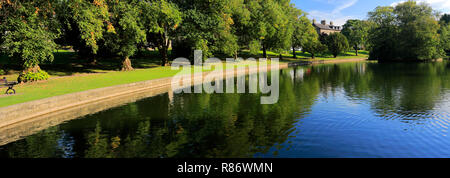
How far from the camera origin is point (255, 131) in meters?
11.3

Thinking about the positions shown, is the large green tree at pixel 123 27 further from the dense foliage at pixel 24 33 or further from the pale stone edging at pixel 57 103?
the pale stone edging at pixel 57 103

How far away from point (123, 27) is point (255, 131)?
25649 millimetres

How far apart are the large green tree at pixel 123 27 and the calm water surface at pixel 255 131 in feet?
60.4

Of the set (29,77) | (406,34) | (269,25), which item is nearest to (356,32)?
(406,34)

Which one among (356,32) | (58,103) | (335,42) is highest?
(356,32)

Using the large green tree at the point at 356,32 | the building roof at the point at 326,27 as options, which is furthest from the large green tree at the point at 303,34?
the building roof at the point at 326,27

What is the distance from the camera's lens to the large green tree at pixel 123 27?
3291 centimetres

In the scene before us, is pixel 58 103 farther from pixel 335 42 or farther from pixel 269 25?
pixel 335 42

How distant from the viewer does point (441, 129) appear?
Result: 11102 mm

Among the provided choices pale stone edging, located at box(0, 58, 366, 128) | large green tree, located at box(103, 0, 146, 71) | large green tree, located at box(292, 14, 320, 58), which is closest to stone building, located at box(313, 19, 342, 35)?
large green tree, located at box(292, 14, 320, 58)
